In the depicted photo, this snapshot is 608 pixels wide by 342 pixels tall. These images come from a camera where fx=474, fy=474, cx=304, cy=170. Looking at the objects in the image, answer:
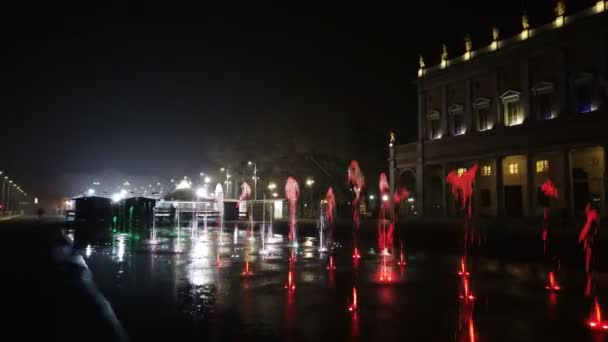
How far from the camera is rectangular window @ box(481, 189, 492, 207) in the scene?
51719 millimetres

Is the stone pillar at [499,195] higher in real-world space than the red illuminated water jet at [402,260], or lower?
higher

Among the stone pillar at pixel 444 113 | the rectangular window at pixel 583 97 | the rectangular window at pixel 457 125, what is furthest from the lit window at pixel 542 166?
the stone pillar at pixel 444 113

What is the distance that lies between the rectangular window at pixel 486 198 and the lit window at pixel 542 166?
5.85 meters

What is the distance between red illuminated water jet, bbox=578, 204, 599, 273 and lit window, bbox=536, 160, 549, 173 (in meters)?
8.31

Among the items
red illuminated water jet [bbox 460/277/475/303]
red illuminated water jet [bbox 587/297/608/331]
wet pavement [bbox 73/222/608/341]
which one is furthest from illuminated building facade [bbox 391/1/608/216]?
red illuminated water jet [bbox 587/297/608/331]

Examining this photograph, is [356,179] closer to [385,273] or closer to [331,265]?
[331,265]

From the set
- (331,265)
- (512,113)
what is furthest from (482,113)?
(331,265)

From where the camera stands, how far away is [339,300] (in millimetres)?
9734

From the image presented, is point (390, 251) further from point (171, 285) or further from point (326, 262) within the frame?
point (171, 285)

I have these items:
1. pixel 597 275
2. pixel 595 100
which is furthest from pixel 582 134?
pixel 597 275

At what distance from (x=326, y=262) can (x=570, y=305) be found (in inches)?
330

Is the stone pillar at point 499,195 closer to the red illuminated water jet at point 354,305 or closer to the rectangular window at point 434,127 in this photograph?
the rectangular window at point 434,127

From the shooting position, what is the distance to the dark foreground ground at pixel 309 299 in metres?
7.38

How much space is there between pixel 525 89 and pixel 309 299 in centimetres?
4460
